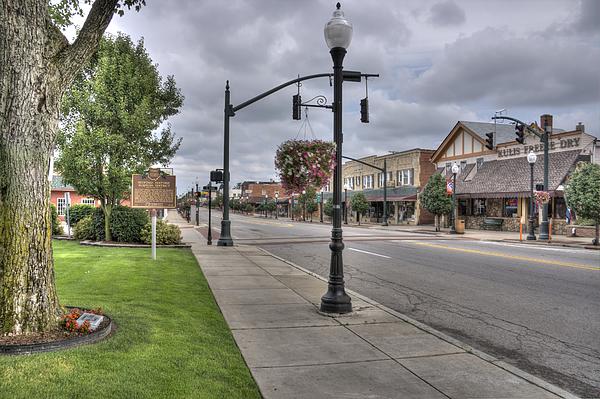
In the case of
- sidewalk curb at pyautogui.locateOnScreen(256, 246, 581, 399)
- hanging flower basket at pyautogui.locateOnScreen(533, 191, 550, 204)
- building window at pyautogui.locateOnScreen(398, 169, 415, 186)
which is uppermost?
building window at pyautogui.locateOnScreen(398, 169, 415, 186)

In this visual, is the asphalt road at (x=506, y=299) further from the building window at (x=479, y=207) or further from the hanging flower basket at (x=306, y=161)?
the building window at (x=479, y=207)

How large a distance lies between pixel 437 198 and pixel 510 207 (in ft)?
18.3

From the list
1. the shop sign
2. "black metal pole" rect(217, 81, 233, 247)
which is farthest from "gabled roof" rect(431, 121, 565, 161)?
"black metal pole" rect(217, 81, 233, 247)

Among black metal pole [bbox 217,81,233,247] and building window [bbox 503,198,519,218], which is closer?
black metal pole [bbox 217,81,233,247]

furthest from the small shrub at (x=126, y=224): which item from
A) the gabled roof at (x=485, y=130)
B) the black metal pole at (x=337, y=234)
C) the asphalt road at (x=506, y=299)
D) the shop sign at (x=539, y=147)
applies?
the gabled roof at (x=485, y=130)

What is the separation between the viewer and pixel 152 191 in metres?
16.8

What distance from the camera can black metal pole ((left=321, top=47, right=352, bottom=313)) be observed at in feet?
26.1

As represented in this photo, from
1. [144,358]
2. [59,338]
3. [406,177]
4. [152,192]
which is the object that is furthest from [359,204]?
[144,358]

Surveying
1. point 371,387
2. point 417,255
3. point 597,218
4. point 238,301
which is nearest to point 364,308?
point 238,301

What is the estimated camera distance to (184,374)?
4.72 meters

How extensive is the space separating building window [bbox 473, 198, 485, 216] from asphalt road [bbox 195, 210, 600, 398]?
75.4ft

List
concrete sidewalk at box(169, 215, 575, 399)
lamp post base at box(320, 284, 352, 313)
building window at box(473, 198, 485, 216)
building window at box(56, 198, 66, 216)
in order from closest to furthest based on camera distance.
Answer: concrete sidewalk at box(169, 215, 575, 399)
lamp post base at box(320, 284, 352, 313)
building window at box(473, 198, 485, 216)
building window at box(56, 198, 66, 216)

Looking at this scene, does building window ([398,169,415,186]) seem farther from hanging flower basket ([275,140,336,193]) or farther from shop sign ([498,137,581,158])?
hanging flower basket ([275,140,336,193])

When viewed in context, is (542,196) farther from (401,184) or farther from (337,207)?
(401,184)
